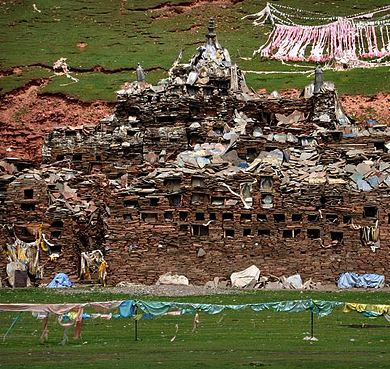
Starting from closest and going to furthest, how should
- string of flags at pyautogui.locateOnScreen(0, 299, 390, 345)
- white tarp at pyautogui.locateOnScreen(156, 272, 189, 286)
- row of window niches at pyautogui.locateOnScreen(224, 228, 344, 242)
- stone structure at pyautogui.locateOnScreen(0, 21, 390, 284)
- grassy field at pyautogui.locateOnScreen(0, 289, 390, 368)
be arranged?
grassy field at pyautogui.locateOnScreen(0, 289, 390, 368) → string of flags at pyautogui.locateOnScreen(0, 299, 390, 345) → white tarp at pyautogui.locateOnScreen(156, 272, 189, 286) → stone structure at pyautogui.locateOnScreen(0, 21, 390, 284) → row of window niches at pyautogui.locateOnScreen(224, 228, 344, 242)

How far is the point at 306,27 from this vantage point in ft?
364

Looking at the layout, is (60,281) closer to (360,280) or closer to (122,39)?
(360,280)

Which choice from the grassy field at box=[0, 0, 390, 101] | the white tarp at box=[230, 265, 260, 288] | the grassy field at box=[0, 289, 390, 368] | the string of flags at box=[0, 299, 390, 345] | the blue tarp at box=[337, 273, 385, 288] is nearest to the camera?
the grassy field at box=[0, 289, 390, 368]

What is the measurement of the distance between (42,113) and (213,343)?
6195cm

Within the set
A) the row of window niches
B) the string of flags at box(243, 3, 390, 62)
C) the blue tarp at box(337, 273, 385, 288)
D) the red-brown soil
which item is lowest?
the blue tarp at box(337, 273, 385, 288)

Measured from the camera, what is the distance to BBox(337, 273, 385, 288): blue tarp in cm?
5750

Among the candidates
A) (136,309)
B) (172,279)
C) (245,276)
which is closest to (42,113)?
(172,279)

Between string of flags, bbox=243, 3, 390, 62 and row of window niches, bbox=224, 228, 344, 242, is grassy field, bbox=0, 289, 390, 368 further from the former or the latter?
string of flags, bbox=243, 3, 390, 62

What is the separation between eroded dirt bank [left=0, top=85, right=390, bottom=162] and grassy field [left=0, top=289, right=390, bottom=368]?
45.7m

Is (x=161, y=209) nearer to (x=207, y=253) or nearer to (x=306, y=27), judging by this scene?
(x=207, y=253)

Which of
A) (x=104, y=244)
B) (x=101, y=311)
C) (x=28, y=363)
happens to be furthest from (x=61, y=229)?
(x=28, y=363)

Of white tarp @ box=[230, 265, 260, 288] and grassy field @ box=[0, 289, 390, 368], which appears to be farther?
white tarp @ box=[230, 265, 260, 288]

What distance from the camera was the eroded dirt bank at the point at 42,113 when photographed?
90.3m

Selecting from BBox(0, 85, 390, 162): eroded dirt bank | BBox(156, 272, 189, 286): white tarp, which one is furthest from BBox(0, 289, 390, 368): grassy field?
BBox(0, 85, 390, 162): eroded dirt bank
